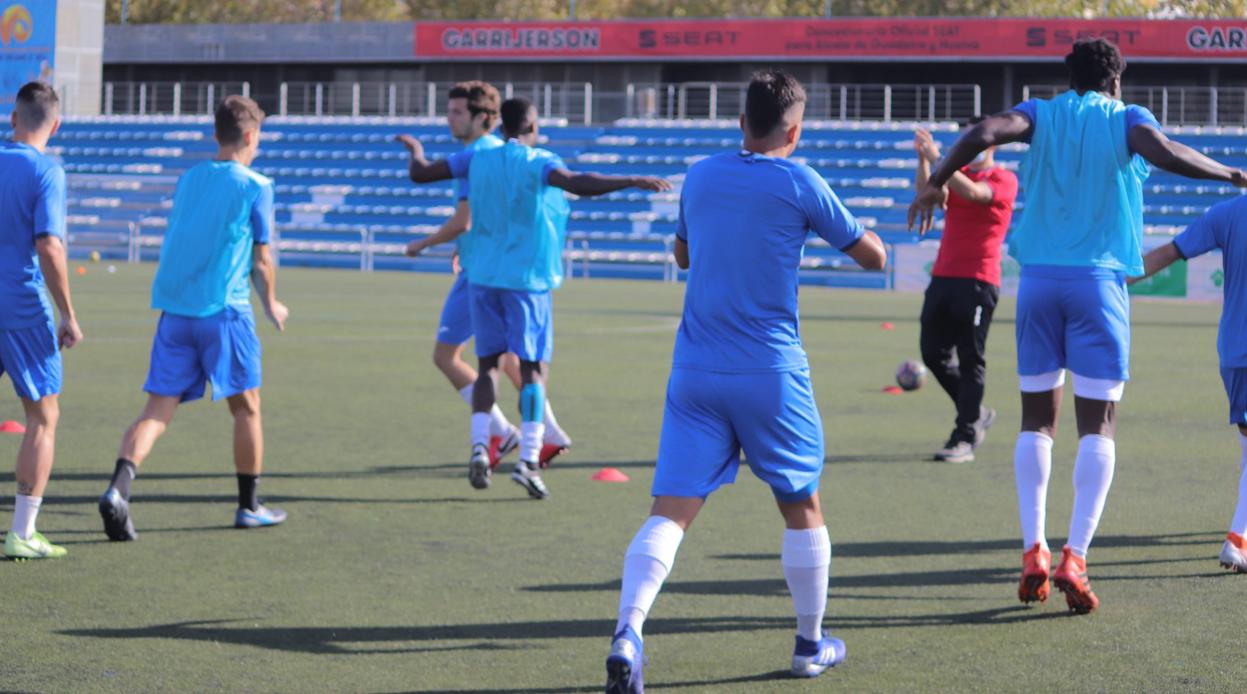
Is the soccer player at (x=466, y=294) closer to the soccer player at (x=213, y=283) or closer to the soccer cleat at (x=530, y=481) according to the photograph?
the soccer cleat at (x=530, y=481)

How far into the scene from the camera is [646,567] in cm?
525

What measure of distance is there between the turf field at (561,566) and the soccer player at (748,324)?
66 cm

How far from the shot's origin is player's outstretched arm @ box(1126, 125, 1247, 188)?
21.5 feet

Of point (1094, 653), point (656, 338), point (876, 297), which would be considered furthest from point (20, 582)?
point (876, 297)

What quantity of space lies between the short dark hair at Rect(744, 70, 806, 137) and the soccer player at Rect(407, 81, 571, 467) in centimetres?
423

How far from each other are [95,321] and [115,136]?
2948cm

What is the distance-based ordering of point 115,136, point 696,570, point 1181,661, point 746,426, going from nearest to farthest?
point 746,426 < point 1181,661 < point 696,570 < point 115,136

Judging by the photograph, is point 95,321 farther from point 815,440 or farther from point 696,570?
point 815,440

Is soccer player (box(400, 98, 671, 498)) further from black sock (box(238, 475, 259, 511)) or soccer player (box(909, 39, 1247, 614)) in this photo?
soccer player (box(909, 39, 1247, 614))

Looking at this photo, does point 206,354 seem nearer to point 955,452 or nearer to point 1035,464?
point 1035,464

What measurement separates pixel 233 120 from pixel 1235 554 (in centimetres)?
462

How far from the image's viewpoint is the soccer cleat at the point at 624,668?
4.97 metres

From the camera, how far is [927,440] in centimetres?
1197

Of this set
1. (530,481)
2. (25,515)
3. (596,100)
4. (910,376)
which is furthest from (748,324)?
(596,100)
